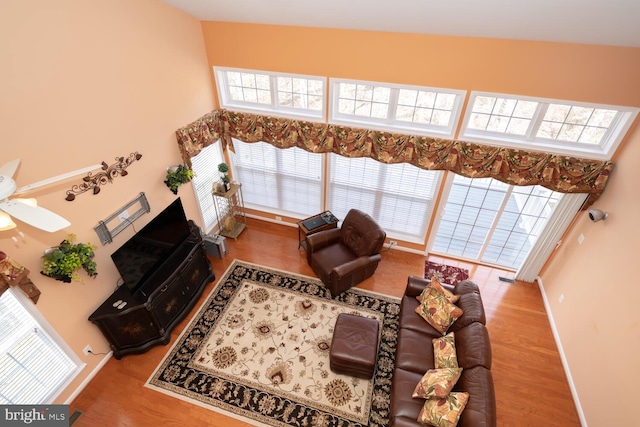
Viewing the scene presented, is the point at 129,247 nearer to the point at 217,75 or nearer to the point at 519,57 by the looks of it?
the point at 217,75

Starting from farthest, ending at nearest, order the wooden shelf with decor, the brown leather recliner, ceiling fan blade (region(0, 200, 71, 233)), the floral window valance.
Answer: the wooden shelf with decor, the brown leather recliner, the floral window valance, ceiling fan blade (region(0, 200, 71, 233))

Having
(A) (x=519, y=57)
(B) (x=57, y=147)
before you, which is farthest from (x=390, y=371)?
(B) (x=57, y=147)

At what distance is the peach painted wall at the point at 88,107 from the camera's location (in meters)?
3.04

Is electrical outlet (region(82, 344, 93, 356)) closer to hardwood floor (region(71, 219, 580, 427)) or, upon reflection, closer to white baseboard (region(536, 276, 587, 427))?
hardwood floor (region(71, 219, 580, 427))

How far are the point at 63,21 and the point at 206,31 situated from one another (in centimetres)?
233

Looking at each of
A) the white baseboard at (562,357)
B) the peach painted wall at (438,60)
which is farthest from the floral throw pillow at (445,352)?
the peach painted wall at (438,60)

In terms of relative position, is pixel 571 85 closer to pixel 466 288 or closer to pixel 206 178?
pixel 466 288

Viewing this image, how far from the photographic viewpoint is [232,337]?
192 inches

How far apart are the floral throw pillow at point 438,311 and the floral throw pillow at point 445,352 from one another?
0.20m

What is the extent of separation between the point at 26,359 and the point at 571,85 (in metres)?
7.27

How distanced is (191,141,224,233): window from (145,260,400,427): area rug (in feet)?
4.48

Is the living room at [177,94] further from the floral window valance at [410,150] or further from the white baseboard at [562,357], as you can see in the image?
the floral window valance at [410,150]

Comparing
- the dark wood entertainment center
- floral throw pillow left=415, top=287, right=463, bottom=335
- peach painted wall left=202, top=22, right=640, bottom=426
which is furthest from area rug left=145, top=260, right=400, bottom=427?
peach painted wall left=202, top=22, right=640, bottom=426

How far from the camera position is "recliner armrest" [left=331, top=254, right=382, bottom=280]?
509 cm
